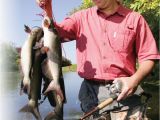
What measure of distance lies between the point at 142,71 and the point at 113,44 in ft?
1.11

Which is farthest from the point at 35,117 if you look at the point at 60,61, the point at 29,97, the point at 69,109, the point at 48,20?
the point at 69,109

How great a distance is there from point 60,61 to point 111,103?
53cm

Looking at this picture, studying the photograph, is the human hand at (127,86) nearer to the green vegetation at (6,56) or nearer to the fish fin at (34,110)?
the fish fin at (34,110)

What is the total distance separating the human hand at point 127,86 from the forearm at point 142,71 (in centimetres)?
4

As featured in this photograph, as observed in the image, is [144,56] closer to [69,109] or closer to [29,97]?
[29,97]

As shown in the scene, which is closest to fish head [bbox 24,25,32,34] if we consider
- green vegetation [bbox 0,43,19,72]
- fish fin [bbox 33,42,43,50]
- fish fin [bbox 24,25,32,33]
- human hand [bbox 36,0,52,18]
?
fish fin [bbox 24,25,32,33]

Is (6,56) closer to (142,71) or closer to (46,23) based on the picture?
(46,23)

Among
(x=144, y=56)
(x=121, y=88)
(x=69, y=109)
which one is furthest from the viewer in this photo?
(x=69, y=109)

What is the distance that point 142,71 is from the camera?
Result: 14.0ft

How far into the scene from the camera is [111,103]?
4.30 meters

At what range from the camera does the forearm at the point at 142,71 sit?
4.18 metres

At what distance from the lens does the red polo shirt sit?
14.4 ft

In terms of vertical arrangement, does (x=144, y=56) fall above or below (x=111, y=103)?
above

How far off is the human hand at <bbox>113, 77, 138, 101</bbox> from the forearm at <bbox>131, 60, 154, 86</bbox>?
4 centimetres
